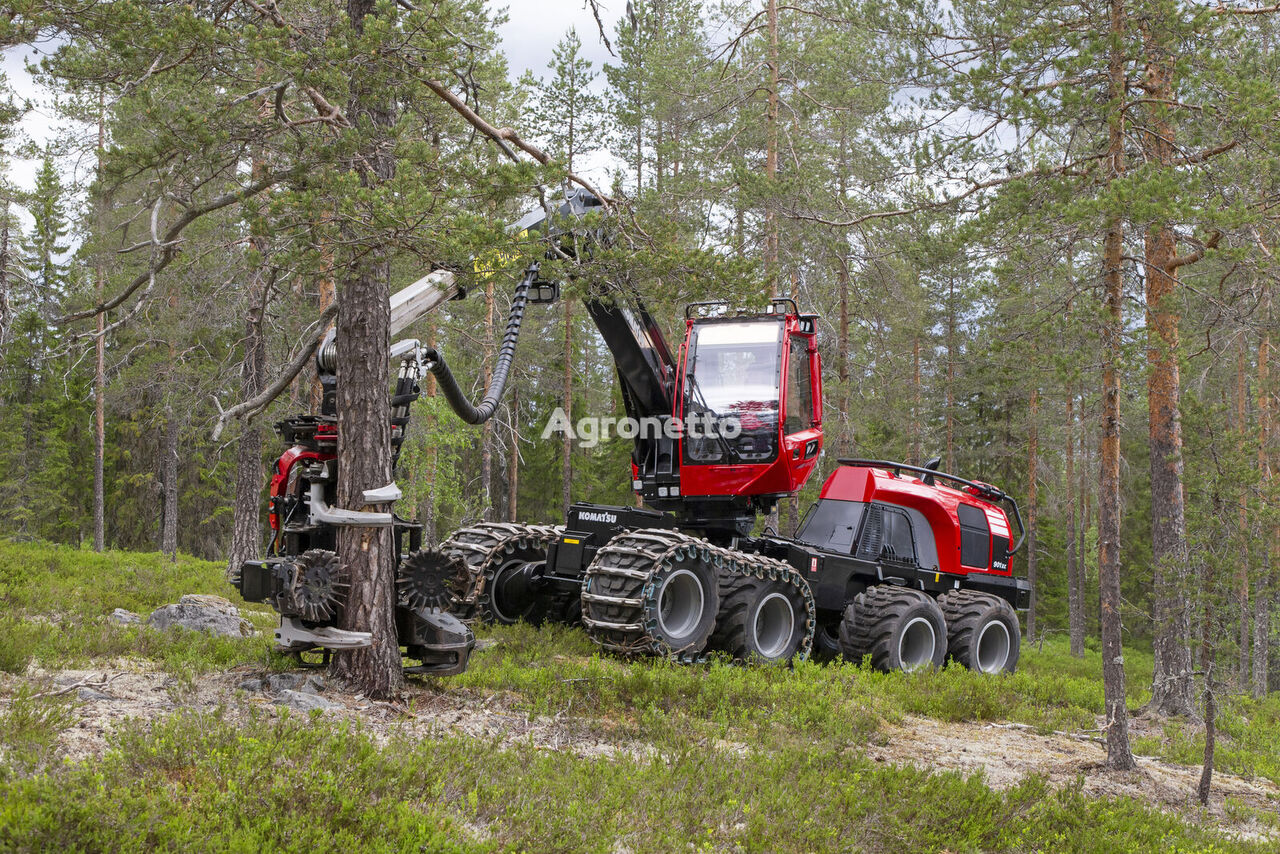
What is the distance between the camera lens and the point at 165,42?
6.24 metres

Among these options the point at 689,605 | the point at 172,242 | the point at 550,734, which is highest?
the point at 172,242

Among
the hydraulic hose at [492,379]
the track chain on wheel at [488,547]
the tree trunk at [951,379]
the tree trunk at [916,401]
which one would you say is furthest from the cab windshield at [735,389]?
the tree trunk at [916,401]

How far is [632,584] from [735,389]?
287 centimetres

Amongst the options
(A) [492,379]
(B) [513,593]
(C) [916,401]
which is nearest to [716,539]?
(B) [513,593]

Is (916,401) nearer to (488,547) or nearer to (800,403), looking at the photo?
(800,403)

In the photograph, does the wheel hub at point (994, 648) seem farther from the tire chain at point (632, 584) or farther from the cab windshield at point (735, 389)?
the tire chain at point (632, 584)

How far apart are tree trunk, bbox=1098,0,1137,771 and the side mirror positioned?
188 inches

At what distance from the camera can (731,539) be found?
11273mm

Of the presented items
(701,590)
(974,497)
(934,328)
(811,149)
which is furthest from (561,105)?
(701,590)

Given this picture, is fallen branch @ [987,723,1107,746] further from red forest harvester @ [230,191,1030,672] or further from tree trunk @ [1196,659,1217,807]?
tree trunk @ [1196,659,1217,807]

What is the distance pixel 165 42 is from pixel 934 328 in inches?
1024

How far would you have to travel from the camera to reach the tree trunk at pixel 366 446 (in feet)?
22.9

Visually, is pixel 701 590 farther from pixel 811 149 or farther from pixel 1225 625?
pixel 811 149

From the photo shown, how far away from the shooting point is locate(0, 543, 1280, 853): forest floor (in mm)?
4305
